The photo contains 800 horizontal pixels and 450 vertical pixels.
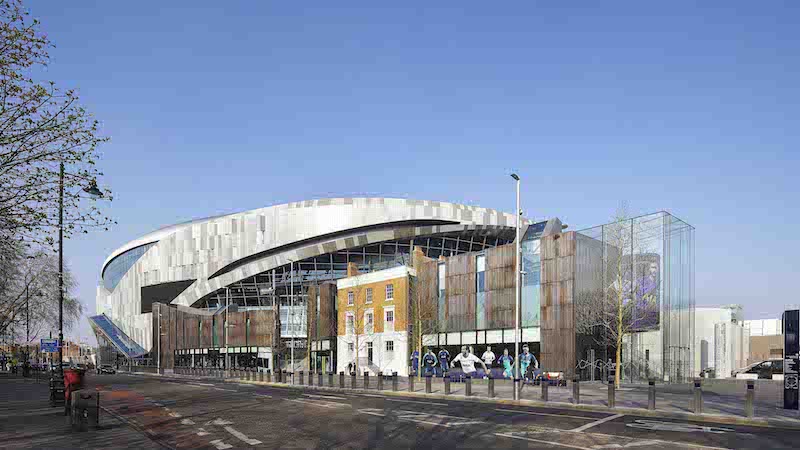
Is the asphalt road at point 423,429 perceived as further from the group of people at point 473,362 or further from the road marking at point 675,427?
the group of people at point 473,362

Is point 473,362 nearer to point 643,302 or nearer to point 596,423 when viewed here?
point 643,302

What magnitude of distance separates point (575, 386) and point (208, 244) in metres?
91.9

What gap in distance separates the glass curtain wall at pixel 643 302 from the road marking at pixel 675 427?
25793 mm

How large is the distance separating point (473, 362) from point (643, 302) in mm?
15251

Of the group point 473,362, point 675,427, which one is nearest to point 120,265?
point 473,362

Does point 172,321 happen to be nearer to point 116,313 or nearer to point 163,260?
point 163,260

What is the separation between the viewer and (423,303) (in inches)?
2367

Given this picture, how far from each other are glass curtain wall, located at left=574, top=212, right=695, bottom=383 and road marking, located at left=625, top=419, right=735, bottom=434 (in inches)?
1015

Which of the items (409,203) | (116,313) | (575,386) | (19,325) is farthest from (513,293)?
(116,313)

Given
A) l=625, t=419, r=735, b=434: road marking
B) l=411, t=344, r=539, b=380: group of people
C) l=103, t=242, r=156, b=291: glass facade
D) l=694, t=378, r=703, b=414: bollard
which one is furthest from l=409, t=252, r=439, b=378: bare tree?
l=103, t=242, r=156, b=291: glass facade

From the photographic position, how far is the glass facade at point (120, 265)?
147300 mm

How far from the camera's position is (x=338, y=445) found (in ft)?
47.4

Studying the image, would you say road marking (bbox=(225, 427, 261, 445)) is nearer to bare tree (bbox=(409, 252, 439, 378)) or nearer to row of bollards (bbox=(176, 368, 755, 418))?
row of bollards (bbox=(176, 368, 755, 418))

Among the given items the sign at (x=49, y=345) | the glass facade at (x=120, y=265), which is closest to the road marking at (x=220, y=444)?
the sign at (x=49, y=345)
